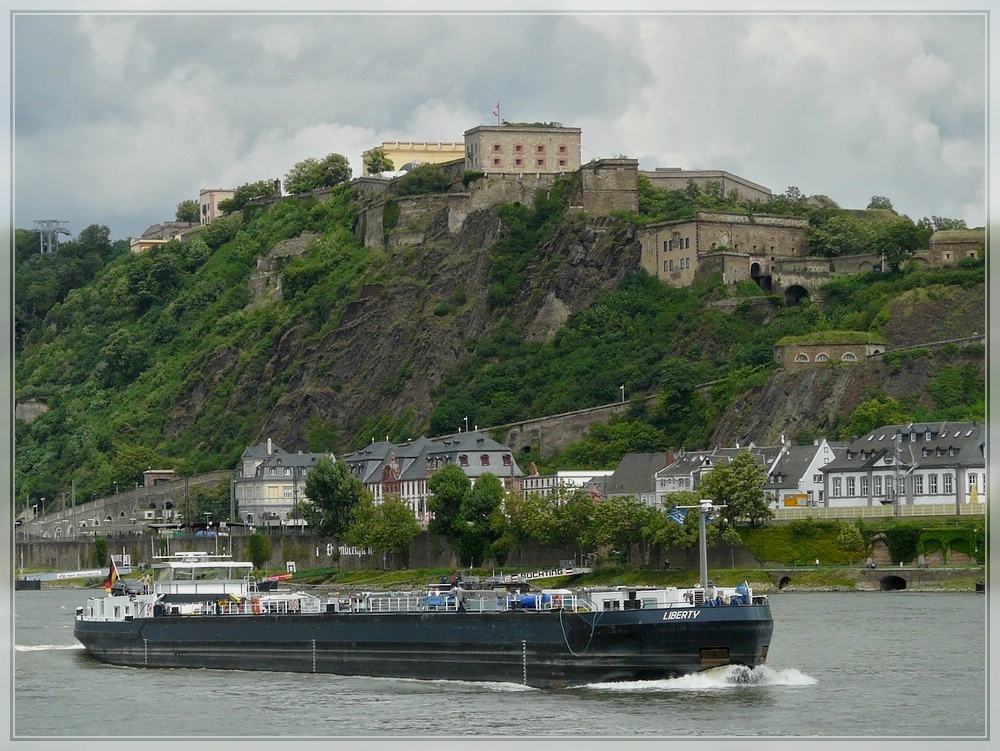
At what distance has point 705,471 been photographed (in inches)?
4663

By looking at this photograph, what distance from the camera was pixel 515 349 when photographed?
156 meters

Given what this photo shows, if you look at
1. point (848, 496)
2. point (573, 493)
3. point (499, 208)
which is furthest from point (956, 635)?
point (499, 208)

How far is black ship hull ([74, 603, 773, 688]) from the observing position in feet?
189

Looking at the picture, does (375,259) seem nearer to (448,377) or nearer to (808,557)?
(448,377)

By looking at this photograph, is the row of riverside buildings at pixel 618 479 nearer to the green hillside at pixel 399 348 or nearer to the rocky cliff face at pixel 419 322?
the green hillside at pixel 399 348

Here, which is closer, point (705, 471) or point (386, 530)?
point (705, 471)

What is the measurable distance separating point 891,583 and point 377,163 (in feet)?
325

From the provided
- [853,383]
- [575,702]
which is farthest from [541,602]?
[853,383]

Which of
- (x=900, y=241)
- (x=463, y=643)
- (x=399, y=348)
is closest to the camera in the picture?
(x=463, y=643)

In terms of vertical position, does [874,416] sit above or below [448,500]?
above

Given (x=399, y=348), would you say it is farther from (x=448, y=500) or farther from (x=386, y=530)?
(x=448, y=500)

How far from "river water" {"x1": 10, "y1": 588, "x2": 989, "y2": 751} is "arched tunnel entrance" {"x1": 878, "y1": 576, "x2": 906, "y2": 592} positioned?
2446cm

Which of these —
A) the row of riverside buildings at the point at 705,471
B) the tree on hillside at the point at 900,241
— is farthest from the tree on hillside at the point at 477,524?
the tree on hillside at the point at 900,241

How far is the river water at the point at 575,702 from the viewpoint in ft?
165
